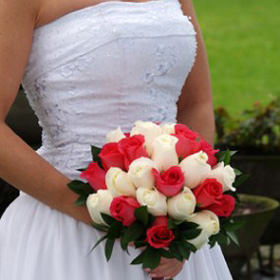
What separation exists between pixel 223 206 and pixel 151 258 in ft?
0.70

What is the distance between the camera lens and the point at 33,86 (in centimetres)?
218

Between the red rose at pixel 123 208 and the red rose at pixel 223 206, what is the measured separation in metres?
0.19

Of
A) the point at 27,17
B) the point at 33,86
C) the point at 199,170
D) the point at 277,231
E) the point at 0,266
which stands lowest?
the point at 277,231

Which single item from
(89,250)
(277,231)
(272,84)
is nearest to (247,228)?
(277,231)

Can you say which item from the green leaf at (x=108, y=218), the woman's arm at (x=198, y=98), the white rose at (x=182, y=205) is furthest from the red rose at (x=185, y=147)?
the woman's arm at (x=198, y=98)

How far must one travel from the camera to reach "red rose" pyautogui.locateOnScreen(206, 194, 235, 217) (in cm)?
193

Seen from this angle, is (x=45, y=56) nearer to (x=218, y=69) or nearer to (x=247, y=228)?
(x=247, y=228)

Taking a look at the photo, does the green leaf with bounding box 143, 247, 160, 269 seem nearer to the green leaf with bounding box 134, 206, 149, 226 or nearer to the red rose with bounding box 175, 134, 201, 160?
the green leaf with bounding box 134, 206, 149, 226

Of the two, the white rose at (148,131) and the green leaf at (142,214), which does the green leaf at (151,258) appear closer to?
the green leaf at (142,214)

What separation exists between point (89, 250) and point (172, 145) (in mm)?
414

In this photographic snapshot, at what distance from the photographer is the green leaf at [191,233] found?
6.15 ft

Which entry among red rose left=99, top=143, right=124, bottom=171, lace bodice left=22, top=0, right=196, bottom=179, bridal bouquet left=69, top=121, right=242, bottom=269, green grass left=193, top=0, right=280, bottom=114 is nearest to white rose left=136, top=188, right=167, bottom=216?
bridal bouquet left=69, top=121, right=242, bottom=269

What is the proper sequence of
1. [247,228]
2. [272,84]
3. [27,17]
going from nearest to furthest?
[27,17]
[247,228]
[272,84]

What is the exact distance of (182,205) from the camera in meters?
1.85
